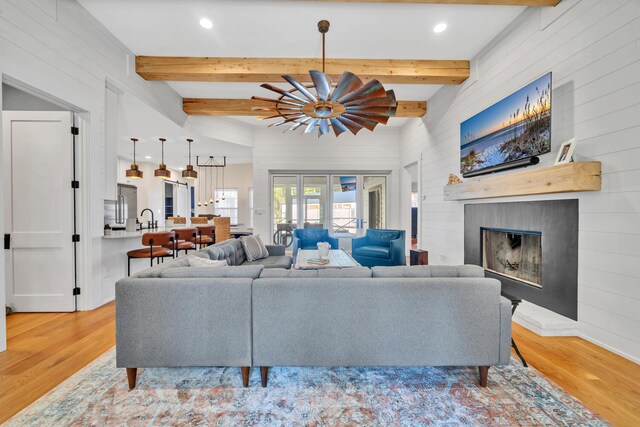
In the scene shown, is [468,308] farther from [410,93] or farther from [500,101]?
[410,93]

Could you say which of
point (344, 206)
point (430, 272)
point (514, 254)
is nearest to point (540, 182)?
point (514, 254)

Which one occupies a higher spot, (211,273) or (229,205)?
(229,205)

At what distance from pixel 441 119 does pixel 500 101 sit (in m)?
1.65

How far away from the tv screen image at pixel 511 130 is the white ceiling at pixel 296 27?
3.18 ft

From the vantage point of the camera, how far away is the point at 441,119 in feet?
16.3

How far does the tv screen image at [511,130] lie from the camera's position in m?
2.79

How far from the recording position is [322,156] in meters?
7.07

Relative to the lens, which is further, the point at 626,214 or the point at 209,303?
the point at 626,214

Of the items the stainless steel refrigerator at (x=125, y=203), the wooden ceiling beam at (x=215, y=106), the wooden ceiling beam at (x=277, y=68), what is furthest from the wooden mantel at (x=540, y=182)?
the stainless steel refrigerator at (x=125, y=203)

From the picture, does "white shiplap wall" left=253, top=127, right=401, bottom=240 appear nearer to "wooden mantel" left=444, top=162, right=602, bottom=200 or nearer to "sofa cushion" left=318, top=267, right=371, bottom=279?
"wooden mantel" left=444, top=162, right=602, bottom=200

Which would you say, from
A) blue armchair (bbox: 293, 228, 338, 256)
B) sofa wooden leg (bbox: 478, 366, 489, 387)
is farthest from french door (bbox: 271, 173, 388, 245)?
sofa wooden leg (bbox: 478, 366, 489, 387)

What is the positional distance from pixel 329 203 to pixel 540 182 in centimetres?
498

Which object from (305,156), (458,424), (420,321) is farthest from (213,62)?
(458,424)

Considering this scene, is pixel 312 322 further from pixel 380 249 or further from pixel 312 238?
pixel 312 238
